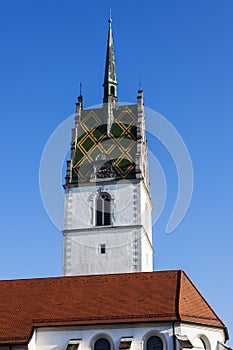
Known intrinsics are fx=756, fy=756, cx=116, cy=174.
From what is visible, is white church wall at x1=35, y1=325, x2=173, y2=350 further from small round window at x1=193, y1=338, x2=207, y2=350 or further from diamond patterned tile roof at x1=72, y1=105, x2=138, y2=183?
diamond patterned tile roof at x1=72, y1=105, x2=138, y2=183

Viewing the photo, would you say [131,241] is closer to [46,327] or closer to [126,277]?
[126,277]

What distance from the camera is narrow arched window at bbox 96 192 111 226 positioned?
174 feet

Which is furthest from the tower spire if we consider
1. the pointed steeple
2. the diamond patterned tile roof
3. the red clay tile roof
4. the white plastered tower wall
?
the red clay tile roof

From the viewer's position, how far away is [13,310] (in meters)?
40.6

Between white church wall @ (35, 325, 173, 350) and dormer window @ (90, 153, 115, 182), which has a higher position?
dormer window @ (90, 153, 115, 182)

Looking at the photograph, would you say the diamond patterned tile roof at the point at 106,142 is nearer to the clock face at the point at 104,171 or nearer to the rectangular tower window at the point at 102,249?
the clock face at the point at 104,171

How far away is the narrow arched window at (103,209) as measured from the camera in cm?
5312

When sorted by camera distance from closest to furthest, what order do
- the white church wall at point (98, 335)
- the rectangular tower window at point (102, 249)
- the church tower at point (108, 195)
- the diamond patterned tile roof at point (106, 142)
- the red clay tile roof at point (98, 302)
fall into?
the white church wall at point (98, 335) < the red clay tile roof at point (98, 302) < the church tower at point (108, 195) < the rectangular tower window at point (102, 249) < the diamond patterned tile roof at point (106, 142)

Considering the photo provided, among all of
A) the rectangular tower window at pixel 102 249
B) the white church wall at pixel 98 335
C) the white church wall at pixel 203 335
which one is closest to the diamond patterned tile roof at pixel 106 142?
the rectangular tower window at pixel 102 249

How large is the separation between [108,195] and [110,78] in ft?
40.8

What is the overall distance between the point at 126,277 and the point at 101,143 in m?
16.7

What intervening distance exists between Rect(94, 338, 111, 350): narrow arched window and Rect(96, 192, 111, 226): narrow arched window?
1556cm

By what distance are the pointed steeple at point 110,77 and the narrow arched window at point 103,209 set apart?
31.3ft

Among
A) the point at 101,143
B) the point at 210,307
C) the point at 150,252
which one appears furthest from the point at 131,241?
Result: the point at 210,307
